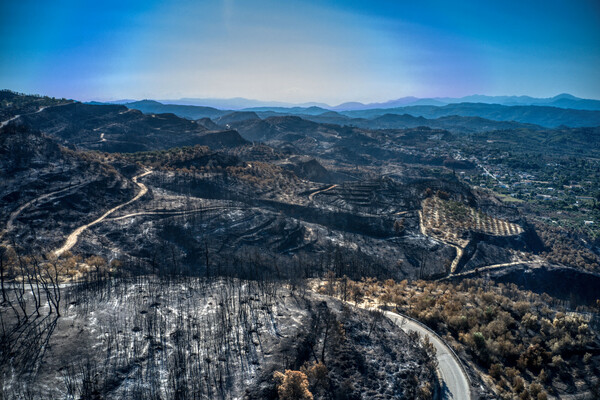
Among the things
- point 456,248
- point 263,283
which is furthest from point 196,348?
point 456,248

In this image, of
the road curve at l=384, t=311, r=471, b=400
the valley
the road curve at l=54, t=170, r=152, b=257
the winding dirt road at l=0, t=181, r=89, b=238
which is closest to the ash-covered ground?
the valley

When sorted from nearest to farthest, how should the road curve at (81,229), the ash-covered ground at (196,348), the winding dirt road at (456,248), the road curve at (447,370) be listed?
the ash-covered ground at (196,348), the road curve at (447,370), the road curve at (81,229), the winding dirt road at (456,248)

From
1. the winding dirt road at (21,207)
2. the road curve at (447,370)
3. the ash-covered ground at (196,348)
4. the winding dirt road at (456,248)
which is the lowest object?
the winding dirt road at (456,248)

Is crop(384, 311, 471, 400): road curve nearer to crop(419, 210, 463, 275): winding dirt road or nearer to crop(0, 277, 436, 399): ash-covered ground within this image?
crop(0, 277, 436, 399): ash-covered ground

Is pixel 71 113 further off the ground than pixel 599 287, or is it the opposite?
pixel 71 113

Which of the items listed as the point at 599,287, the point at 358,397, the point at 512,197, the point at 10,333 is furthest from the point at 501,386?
the point at 512,197

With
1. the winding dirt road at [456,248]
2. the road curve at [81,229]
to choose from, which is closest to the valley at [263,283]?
the road curve at [81,229]

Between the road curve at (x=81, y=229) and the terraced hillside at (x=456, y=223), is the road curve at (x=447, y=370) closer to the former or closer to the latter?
the terraced hillside at (x=456, y=223)

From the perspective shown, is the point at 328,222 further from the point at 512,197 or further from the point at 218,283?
the point at 512,197

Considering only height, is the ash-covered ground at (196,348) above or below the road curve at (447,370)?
above

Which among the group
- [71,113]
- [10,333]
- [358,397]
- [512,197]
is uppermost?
[71,113]
